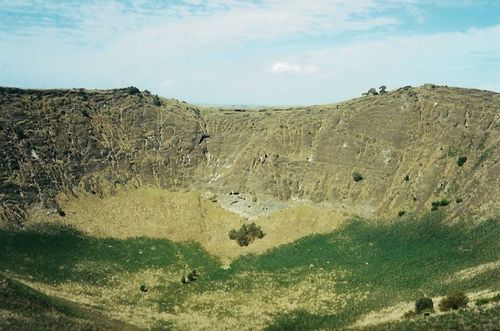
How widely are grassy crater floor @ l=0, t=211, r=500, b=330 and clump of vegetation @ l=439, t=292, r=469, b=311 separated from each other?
19.3 ft

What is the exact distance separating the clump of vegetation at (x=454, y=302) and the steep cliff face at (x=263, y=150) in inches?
1295

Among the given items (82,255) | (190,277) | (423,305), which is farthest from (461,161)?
(82,255)

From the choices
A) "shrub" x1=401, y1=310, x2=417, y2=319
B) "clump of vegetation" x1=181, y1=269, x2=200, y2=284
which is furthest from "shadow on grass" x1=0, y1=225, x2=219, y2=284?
"shrub" x1=401, y1=310, x2=417, y2=319

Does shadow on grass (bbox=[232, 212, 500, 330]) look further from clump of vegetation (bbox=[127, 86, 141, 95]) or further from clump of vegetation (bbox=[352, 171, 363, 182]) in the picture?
clump of vegetation (bbox=[127, 86, 141, 95])

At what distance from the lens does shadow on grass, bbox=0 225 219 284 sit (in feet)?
226

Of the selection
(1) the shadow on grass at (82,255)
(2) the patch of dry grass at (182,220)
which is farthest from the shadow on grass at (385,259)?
(1) the shadow on grass at (82,255)

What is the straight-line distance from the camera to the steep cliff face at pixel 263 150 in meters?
86.4

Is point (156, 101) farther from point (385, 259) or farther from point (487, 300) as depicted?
point (487, 300)

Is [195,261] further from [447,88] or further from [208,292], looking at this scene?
[447,88]

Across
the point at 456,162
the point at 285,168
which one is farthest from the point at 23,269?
the point at 456,162

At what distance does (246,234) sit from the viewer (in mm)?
82812

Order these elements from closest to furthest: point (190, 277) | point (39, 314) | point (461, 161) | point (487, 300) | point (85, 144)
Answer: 1. point (487, 300)
2. point (39, 314)
3. point (190, 277)
4. point (461, 161)
5. point (85, 144)

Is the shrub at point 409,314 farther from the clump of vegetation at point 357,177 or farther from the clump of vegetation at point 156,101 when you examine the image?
the clump of vegetation at point 156,101

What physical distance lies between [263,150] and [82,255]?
4096 cm
